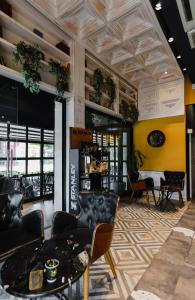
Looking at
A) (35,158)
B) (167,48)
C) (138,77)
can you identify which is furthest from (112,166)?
(167,48)

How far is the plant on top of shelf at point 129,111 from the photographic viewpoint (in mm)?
6100

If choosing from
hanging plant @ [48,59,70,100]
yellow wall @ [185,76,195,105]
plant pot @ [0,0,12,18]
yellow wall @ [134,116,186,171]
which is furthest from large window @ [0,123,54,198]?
yellow wall @ [185,76,195,105]

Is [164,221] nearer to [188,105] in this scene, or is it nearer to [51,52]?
[188,105]

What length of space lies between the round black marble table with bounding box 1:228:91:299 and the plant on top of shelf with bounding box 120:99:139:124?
4768 millimetres

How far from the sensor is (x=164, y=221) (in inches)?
162

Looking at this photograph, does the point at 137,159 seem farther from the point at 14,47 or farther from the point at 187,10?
the point at 14,47

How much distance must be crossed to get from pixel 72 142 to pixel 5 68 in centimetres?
180

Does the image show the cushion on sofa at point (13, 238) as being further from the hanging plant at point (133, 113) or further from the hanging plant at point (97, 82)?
the hanging plant at point (133, 113)

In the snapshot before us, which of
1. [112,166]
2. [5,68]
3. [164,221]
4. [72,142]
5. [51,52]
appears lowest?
[164,221]

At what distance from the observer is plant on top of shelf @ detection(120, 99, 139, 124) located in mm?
6100

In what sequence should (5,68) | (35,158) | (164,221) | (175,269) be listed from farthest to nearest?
(35,158) → (164,221) → (5,68) → (175,269)

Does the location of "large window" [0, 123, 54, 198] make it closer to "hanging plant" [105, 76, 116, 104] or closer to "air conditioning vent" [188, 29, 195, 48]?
"hanging plant" [105, 76, 116, 104]

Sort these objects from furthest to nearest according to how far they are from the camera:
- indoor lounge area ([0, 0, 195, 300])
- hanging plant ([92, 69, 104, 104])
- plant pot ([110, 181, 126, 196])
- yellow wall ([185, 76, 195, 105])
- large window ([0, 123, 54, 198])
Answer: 1. yellow wall ([185, 76, 195, 105])
2. plant pot ([110, 181, 126, 196])
3. large window ([0, 123, 54, 198])
4. hanging plant ([92, 69, 104, 104])
5. indoor lounge area ([0, 0, 195, 300])

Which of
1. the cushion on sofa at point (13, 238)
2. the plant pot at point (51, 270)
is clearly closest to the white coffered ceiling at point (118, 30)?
the cushion on sofa at point (13, 238)
